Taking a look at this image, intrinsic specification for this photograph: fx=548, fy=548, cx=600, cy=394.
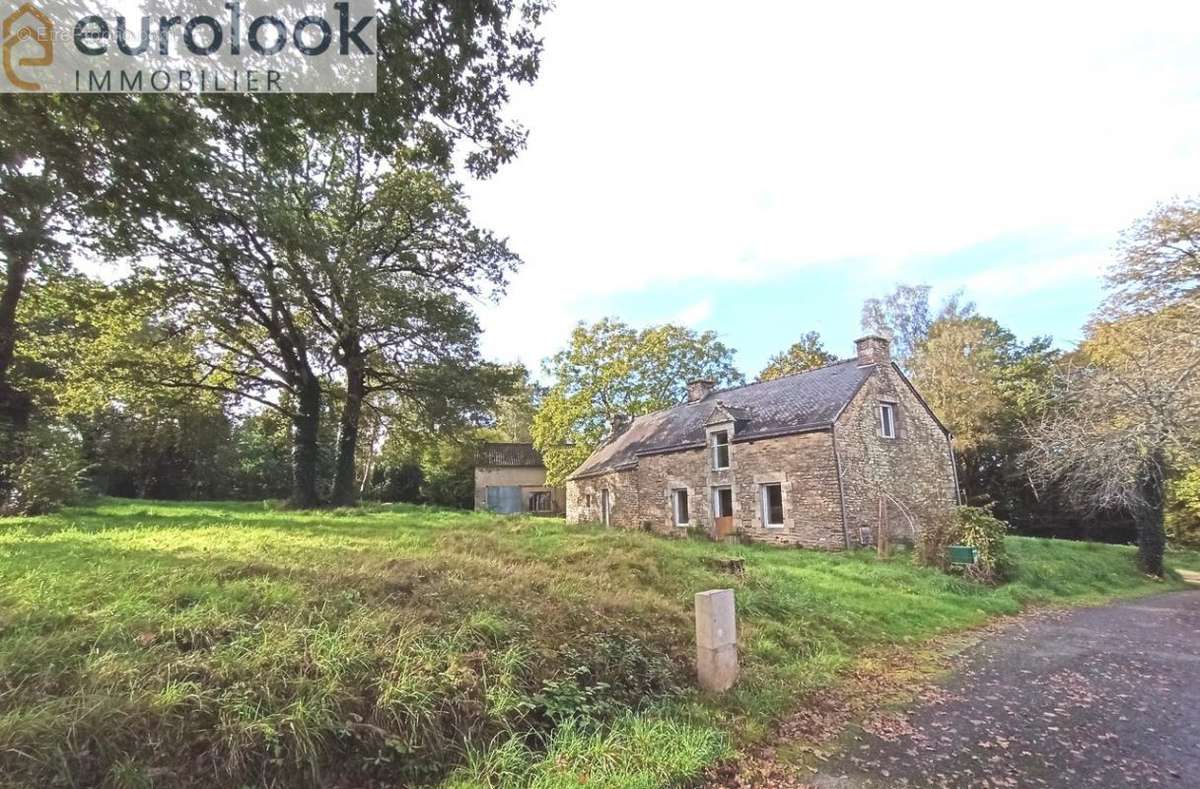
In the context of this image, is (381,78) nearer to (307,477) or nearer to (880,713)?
(880,713)

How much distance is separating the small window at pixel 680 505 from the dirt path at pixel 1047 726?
1396 centimetres

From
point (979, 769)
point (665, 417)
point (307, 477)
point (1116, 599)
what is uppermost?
point (665, 417)

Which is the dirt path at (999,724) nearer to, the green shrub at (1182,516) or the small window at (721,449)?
the small window at (721,449)

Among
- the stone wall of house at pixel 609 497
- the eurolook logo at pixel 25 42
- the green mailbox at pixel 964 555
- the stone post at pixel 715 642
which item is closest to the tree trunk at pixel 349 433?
the stone wall of house at pixel 609 497

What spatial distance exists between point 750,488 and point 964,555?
277 inches

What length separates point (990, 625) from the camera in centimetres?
918

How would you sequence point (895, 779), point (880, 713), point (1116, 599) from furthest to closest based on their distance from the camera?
1. point (1116, 599)
2. point (880, 713)
3. point (895, 779)

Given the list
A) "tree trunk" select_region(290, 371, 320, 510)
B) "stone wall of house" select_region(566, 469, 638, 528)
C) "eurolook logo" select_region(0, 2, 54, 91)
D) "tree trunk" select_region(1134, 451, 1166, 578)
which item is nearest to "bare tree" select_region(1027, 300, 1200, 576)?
"tree trunk" select_region(1134, 451, 1166, 578)

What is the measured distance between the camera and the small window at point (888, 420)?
18484 mm

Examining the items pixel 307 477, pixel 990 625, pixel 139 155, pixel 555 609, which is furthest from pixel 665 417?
pixel 139 155

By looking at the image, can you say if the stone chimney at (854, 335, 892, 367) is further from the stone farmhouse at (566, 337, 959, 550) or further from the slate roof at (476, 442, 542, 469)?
the slate roof at (476, 442, 542, 469)

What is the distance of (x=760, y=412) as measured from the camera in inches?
793

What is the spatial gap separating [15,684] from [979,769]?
659 centimetres

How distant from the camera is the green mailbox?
12.5 meters
